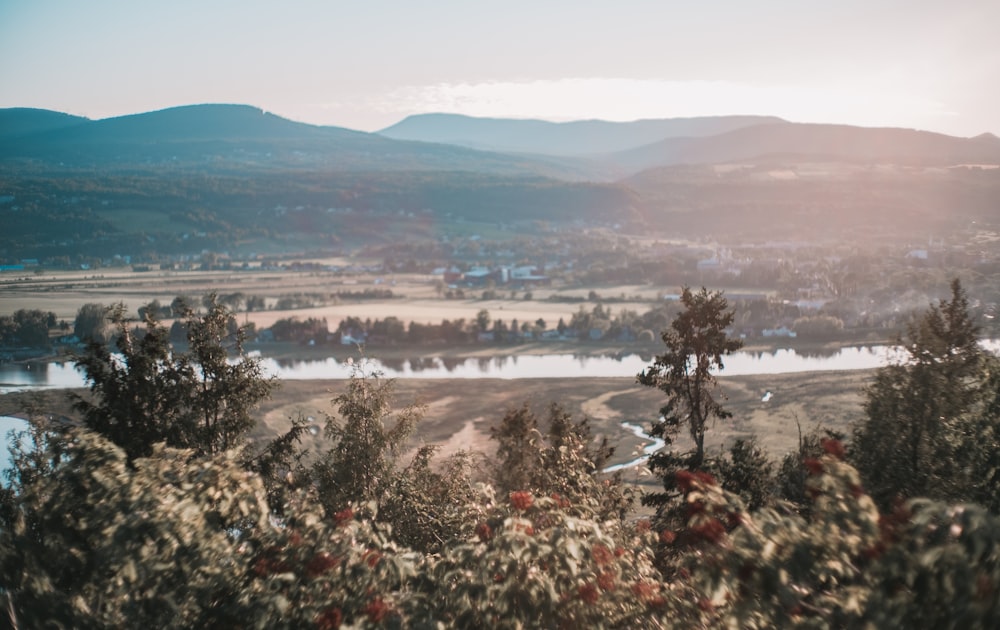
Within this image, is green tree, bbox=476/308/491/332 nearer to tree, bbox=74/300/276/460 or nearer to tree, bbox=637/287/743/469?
tree, bbox=637/287/743/469

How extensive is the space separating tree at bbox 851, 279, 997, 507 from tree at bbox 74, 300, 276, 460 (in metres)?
8.89

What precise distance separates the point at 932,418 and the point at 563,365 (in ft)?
120

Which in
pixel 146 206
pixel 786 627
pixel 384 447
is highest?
pixel 146 206

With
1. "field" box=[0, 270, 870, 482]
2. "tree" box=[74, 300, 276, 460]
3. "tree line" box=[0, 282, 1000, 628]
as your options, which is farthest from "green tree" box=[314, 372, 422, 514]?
"tree line" box=[0, 282, 1000, 628]

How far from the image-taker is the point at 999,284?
4281cm

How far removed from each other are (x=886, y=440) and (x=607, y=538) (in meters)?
8.32

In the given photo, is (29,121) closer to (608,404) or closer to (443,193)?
(443,193)

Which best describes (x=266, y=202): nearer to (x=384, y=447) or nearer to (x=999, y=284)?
(x=999, y=284)

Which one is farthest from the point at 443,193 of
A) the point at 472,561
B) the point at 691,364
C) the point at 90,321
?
the point at 472,561

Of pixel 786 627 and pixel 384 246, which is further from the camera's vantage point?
pixel 384 246

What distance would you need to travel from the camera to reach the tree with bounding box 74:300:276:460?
33.2 ft

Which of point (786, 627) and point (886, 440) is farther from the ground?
point (786, 627)

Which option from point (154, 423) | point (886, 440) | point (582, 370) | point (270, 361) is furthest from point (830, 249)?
point (154, 423)

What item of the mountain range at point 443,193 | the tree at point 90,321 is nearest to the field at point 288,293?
the tree at point 90,321
